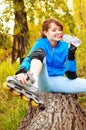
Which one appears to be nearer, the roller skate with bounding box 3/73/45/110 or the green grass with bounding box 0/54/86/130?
the roller skate with bounding box 3/73/45/110

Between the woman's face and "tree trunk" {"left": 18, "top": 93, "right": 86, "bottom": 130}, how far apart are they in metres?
0.65

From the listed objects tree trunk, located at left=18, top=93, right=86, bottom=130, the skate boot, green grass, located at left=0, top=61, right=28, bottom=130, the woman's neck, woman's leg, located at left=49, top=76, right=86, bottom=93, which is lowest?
green grass, located at left=0, top=61, right=28, bottom=130

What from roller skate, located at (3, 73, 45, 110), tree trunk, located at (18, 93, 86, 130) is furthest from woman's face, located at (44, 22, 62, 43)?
roller skate, located at (3, 73, 45, 110)

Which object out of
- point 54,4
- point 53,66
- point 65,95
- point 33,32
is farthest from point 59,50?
point 33,32

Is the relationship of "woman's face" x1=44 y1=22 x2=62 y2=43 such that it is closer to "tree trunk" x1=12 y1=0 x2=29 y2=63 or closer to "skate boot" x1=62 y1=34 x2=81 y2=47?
"skate boot" x1=62 y1=34 x2=81 y2=47

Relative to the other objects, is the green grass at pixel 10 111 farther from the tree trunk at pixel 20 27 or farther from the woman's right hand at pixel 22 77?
the tree trunk at pixel 20 27

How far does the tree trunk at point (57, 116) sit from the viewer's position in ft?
11.9

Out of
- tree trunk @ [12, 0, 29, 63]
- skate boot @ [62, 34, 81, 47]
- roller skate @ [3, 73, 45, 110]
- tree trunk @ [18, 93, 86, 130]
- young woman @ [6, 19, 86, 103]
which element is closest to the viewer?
roller skate @ [3, 73, 45, 110]

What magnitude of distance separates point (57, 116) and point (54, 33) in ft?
3.39

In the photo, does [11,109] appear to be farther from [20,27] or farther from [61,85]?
[20,27]

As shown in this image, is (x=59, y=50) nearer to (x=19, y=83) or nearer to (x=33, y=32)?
(x=19, y=83)

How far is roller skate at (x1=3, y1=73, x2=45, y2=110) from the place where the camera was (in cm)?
342

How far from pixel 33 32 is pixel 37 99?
31.1 feet

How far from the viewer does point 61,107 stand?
160 inches
